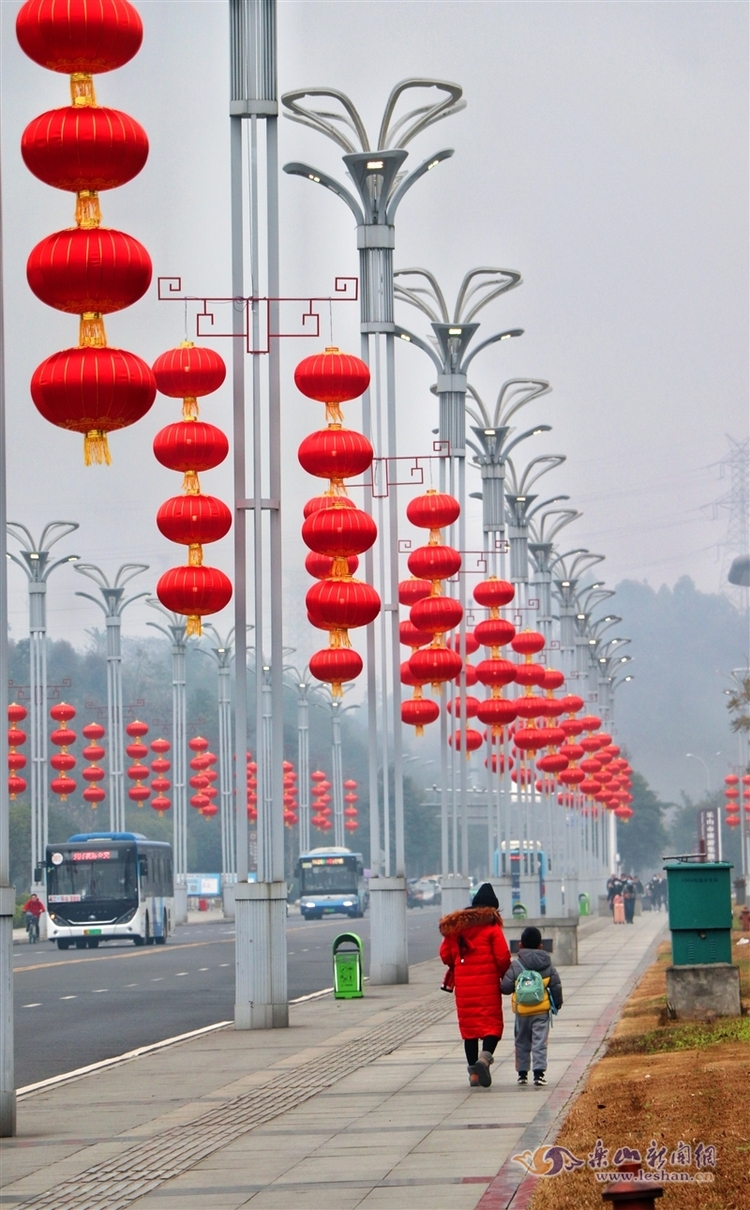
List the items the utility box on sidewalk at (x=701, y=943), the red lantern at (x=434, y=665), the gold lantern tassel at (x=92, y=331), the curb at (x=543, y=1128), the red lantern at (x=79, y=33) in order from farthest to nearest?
1. the red lantern at (x=434, y=665)
2. the utility box on sidewalk at (x=701, y=943)
3. the gold lantern tassel at (x=92, y=331)
4. the red lantern at (x=79, y=33)
5. the curb at (x=543, y=1128)

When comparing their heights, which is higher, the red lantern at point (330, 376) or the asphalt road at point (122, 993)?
the red lantern at point (330, 376)

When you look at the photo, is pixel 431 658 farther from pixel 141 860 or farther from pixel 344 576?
pixel 141 860

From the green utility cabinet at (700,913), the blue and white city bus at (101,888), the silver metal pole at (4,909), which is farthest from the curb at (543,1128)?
the blue and white city bus at (101,888)

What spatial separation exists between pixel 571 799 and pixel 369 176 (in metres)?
46.6

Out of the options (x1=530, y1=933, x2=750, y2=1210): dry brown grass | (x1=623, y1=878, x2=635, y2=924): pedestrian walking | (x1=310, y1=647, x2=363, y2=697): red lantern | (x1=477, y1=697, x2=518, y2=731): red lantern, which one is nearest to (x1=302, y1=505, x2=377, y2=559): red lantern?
(x1=310, y1=647, x2=363, y2=697): red lantern

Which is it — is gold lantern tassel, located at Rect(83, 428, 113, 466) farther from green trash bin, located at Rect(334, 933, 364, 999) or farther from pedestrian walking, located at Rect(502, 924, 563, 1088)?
green trash bin, located at Rect(334, 933, 364, 999)

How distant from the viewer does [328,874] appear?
9106cm

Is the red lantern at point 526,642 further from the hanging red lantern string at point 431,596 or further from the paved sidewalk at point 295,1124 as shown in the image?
the paved sidewalk at point 295,1124

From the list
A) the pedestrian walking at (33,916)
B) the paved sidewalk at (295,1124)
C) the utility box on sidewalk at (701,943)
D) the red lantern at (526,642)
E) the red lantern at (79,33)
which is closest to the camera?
the paved sidewalk at (295,1124)

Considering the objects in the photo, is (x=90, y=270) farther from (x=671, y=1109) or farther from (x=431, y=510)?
(x=431, y=510)

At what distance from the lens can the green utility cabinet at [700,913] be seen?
848 inches

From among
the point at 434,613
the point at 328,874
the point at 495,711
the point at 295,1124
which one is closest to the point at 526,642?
the point at 495,711

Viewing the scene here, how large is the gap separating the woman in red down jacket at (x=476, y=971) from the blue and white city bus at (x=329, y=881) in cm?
7304

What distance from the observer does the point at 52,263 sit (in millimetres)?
17719
